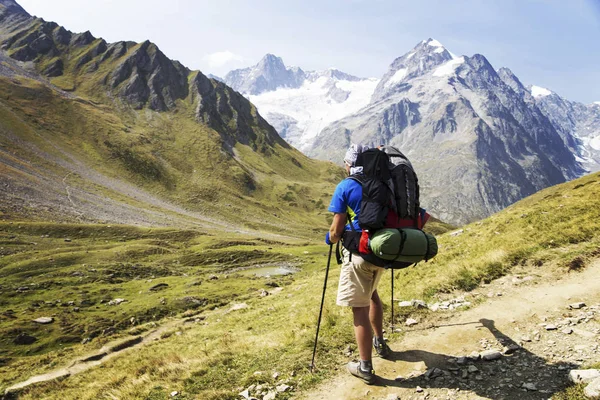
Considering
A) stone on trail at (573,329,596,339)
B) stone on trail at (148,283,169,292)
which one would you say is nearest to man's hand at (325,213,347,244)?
stone on trail at (573,329,596,339)

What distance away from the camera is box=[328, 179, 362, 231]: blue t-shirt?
742 centimetres

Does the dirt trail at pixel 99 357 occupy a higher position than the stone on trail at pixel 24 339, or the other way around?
the dirt trail at pixel 99 357

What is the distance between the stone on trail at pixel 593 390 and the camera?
19.5ft

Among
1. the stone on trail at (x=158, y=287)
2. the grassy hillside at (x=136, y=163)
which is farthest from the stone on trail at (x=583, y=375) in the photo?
the grassy hillside at (x=136, y=163)

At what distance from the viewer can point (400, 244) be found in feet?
22.6

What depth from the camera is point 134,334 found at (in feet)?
90.5

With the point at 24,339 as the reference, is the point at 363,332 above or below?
above

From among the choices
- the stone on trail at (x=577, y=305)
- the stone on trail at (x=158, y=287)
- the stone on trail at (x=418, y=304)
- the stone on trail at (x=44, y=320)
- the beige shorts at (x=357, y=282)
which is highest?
the beige shorts at (x=357, y=282)

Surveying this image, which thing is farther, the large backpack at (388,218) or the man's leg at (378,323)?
the man's leg at (378,323)

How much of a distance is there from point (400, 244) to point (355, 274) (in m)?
1.33

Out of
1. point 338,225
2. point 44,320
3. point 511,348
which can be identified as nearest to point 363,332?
point 338,225

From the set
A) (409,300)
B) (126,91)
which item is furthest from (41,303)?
(126,91)

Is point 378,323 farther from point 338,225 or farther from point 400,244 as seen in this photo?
point 338,225

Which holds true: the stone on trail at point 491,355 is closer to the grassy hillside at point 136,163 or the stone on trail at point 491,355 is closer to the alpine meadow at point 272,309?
the alpine meadow at point 272,309
